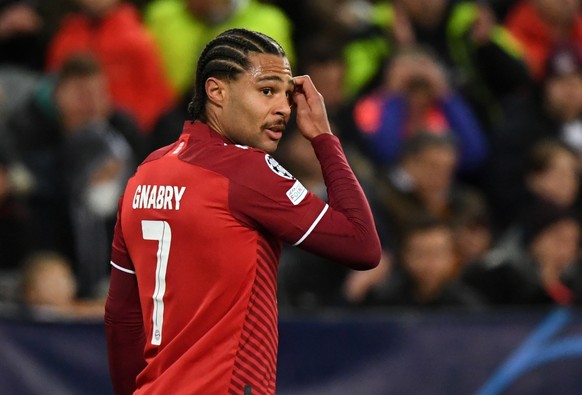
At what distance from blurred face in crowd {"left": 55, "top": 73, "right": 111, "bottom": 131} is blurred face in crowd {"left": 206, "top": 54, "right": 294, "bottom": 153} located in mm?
4273

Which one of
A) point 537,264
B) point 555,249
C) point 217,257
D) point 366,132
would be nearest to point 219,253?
point 217,257

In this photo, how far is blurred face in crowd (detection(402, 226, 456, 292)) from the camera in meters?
7.34

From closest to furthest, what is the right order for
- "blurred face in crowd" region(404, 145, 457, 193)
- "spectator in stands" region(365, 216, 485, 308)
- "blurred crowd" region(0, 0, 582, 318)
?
"spectator in stands" region(365, 216, 485, 308) < "blurred crowd" region(0, 0, 582, 318) < "blurred face in crowd" region(404, 145, 457, 193)

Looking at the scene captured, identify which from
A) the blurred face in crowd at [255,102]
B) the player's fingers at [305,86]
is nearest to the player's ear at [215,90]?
the blurred face in crowd at [255,102]

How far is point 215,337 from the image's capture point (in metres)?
3.49

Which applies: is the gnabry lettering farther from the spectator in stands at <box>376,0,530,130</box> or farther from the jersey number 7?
the spectator in stands at <box>376,0,530,130</box>

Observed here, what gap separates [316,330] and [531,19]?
4.29 metres

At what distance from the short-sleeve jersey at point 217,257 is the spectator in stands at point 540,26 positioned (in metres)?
6.47

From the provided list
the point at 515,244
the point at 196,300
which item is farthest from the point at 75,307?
the point at 196,300

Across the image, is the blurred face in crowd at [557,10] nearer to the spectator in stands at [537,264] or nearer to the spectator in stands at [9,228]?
the spectator in stands at [537,264]

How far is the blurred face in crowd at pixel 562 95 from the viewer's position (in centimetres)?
930

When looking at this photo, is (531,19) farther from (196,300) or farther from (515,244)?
(196,300)

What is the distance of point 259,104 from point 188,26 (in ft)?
16.2

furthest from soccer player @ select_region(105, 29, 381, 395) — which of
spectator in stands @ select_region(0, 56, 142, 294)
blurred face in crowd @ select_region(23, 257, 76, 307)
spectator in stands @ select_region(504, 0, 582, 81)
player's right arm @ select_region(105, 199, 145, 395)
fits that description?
spectator in stands @ select_region(504, 0, 582, 81)
